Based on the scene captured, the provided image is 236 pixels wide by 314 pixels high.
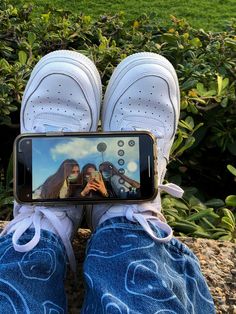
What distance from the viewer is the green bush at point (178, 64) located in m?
1.50

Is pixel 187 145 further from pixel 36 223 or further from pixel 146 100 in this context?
pixel 36 223

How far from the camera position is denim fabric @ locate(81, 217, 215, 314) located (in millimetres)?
958

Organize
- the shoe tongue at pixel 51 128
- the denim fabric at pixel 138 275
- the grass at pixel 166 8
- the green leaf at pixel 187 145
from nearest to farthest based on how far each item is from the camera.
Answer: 1. the denim fabric at pixel 138 275
2. the shoe tongue at pixel 51 128
3. the green leaf at pixel 187 145
4. the grass at pixel 166 8

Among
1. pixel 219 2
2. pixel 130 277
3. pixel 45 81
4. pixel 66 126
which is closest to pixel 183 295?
pixel 130 277

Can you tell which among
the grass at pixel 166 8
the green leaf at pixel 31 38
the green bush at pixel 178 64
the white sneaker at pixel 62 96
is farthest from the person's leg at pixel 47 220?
the grass at pixel 166 8

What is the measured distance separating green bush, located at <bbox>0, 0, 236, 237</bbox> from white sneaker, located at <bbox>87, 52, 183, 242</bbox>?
0.29 feet

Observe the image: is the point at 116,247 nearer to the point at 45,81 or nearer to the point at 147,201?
the point at 147,201

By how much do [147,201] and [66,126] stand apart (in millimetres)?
275

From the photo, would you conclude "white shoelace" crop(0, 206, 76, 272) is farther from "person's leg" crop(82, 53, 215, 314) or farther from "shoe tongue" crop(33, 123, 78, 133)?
"shoe tongue" crop(33, 123, 78, 133)

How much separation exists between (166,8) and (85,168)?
4.38ft

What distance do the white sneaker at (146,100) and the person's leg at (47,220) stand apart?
47 mm

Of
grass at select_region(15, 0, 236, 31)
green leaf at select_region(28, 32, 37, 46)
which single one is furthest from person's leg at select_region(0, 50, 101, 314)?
grass at select_region(15, 0, 236, 31)

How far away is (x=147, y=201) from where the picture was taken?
1.15m

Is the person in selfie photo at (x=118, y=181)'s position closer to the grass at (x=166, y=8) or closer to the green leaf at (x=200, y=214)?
the green leaf at (x=200, y=214)
